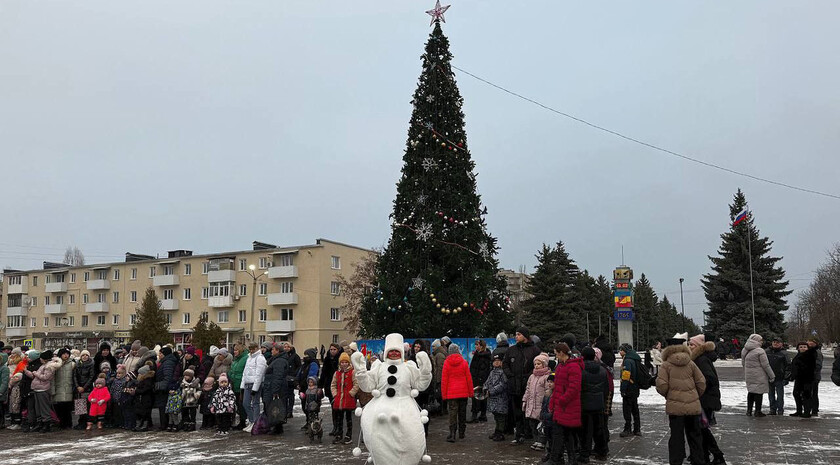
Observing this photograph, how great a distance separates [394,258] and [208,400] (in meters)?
7.25

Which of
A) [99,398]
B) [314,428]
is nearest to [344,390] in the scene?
[314,428]

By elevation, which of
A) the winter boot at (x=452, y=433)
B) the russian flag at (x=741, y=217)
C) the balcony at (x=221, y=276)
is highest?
the russian flag at (x=741, y=217)

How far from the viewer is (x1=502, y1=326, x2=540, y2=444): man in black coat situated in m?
11.8

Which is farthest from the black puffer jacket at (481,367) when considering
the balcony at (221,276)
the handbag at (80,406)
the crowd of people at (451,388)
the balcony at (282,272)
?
the balcony at (221,276)

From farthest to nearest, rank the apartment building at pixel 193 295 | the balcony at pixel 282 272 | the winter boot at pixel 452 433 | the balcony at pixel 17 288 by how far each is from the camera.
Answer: the balcony at pixel 17 288
the balcony at pixel 282 272
the apartment building at pixel 193 295
the winter boot at pixel 452 433

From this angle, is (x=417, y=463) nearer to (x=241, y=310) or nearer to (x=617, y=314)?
(x=617, y=314)

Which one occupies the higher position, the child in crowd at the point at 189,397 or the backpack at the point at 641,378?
the backpack at the point at 641,378

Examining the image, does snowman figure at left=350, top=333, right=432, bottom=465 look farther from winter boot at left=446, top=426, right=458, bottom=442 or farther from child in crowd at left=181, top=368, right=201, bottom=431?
child in crowd at left=181, top=368, right=201, bottom=431

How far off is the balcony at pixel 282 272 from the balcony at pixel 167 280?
480 inches

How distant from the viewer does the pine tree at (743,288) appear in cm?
4575

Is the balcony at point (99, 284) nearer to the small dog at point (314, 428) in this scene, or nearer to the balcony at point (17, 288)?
the balcony at point (17, 288)

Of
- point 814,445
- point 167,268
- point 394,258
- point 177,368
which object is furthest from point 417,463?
point 167,268

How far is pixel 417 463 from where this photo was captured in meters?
8.09

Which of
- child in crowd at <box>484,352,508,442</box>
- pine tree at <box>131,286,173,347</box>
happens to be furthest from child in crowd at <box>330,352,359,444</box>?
pine tree at <box>131,286,173,347</box>
